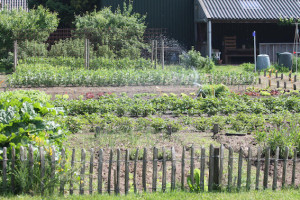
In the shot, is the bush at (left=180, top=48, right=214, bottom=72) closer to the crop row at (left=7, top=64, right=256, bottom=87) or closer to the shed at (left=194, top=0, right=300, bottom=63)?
the shed at (left=194, top=0, right=300, bottom=63)

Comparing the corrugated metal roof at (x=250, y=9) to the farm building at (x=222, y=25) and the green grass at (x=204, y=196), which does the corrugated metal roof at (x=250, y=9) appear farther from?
the green grass at (x=204, y=196)

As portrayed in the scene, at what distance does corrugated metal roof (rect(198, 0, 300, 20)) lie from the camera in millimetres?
26672

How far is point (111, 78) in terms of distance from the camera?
1686 cm

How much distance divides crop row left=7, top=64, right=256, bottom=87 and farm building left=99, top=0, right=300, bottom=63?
10.2 meters

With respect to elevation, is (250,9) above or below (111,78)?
above

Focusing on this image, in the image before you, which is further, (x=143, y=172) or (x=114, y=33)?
(x=114, y=33)

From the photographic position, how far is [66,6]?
97.8 feet

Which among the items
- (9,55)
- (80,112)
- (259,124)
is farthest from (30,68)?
(259,124)

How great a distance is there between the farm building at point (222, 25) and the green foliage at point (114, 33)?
2767 millimetres

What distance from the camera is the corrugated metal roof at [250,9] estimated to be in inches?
1050

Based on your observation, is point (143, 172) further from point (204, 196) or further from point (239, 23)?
point (239, 23)

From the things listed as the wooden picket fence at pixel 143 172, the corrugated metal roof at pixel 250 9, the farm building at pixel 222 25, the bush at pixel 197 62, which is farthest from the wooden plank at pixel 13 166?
the farm building at pixel 222 25

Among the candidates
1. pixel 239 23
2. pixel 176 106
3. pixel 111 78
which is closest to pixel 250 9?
pixel 239 23

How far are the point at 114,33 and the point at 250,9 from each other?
26.5 ft
